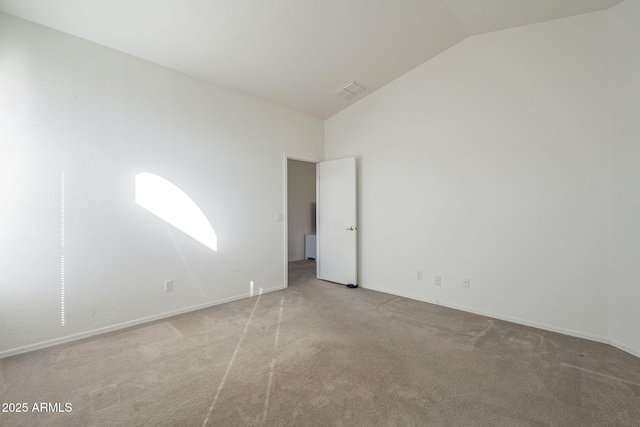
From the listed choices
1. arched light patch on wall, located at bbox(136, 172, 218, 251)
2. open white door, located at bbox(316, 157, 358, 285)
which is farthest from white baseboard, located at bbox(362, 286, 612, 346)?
arched light patch on wall, located at bbox(136, 172, 218, 251)

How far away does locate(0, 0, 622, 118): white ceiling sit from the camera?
2.40 metres

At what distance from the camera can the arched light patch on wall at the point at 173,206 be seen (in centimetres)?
299

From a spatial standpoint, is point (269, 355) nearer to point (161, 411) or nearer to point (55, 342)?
point (161, 411)

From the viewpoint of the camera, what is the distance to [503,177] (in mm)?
3084

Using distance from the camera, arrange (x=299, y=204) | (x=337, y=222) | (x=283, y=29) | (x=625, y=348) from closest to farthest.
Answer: (x=625, y=348) < (x=283, y=29) < (x=337, y=222) < (x=299, y=204)

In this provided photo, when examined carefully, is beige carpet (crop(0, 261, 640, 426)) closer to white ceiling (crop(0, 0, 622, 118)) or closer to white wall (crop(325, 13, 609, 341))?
white wall (crop(325, 13, 609, 341))

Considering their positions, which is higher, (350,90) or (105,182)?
(350,90)

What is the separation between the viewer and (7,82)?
90.0 inches

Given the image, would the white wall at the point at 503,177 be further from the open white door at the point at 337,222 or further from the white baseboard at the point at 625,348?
the open white door at the point at 337,222

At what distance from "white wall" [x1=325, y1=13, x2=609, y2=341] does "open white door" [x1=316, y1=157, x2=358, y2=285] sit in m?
0.36

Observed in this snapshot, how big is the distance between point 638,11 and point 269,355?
4201 mm

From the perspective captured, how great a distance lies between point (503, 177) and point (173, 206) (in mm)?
3781

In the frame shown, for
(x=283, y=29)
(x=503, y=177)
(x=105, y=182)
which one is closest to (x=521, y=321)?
(x=503, y=177)

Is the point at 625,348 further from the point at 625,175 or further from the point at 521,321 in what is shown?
the point at 625,175
